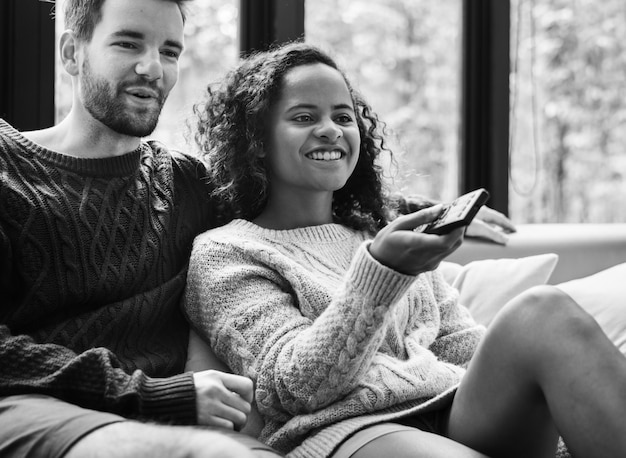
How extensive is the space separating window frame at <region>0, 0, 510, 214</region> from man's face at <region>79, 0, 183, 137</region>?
0.37 metres

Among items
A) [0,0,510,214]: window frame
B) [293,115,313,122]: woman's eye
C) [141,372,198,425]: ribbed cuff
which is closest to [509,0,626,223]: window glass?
[0,0,510,214]: window frame

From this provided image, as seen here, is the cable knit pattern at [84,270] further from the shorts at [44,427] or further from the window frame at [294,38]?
the window frame at [294,38]

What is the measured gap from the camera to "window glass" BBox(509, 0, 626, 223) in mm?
3451

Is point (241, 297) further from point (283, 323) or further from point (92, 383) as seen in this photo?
point (92, 383)

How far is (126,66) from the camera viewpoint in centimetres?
150

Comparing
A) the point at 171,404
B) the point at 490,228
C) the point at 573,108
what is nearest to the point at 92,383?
the point at 171,404

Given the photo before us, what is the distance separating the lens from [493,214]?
6.82ft

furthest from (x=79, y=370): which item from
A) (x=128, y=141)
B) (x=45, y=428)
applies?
(x=128, y=141)

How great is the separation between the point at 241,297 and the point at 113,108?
1.40ft

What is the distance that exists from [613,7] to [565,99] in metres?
0.44

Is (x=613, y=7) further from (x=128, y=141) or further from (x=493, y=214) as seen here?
(x=128, y=141)

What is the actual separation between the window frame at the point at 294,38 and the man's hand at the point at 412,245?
3.20 feet

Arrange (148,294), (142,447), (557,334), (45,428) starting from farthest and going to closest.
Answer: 1. (148,294)
2. (557,334)
3. (45,428)
4. (142,447)

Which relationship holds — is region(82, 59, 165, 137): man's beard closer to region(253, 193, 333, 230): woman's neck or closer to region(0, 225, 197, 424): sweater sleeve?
region(253, 193, 333, 230): woman's neck
